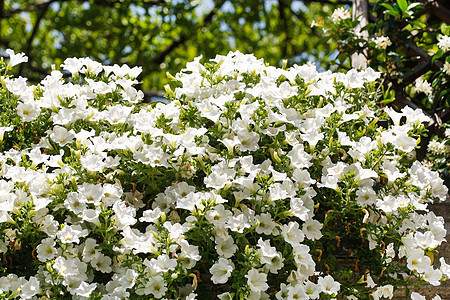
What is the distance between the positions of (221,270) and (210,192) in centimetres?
25

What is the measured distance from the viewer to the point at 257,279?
1568mm

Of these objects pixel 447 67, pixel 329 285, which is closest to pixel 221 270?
pixel 329 285

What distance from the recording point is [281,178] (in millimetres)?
1667

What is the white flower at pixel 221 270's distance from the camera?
1551 mm

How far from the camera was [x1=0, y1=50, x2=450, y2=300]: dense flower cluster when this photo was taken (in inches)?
61.9

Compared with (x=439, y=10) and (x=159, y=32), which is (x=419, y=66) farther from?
(x=159, y=32)

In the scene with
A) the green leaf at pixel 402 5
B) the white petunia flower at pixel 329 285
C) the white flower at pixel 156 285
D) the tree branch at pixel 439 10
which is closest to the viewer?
the white flower at pixel 156 285

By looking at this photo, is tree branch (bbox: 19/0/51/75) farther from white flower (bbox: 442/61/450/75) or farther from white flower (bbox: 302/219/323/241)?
white flower (bbox: 302/219/323/241)

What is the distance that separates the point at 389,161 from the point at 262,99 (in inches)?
21.1

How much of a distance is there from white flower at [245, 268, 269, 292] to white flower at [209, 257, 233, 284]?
0.21ft

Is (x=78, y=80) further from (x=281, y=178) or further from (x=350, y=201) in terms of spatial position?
(x=350, y=201)

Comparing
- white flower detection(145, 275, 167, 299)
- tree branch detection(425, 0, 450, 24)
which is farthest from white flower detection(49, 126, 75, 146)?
tree branch detection(425, 0, 450, 24)

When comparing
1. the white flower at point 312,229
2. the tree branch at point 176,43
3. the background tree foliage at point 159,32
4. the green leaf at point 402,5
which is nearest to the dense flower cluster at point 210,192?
the white flower at point 312,229

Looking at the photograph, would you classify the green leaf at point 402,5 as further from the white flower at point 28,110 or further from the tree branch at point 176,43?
the tree branch at point 176,43
